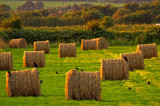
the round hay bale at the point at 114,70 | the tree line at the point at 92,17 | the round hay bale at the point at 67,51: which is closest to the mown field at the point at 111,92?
the round hay bale at the point at 114,70

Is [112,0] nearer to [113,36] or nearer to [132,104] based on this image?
[113,36]

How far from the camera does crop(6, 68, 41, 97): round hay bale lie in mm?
16952

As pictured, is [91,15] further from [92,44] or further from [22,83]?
[22,83]

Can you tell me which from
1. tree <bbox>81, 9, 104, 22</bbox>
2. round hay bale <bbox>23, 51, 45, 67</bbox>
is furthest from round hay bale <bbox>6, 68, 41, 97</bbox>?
tree <bbox>81, 9, 104, 22</bbox>

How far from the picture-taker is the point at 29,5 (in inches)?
7013

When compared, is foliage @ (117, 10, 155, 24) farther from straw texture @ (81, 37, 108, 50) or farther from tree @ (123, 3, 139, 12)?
straw texture @ (81, 37, 108, 50)

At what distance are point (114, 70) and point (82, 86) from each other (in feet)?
18.0

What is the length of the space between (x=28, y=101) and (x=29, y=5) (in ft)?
542

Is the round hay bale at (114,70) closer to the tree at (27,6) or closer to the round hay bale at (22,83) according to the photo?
the round hay bale at (22,83)

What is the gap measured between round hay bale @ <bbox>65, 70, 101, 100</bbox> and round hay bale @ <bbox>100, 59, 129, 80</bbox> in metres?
5.07

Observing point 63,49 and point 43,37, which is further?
point 43,37

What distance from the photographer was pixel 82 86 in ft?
53.4

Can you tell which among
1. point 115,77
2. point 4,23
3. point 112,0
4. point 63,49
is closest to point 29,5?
point 112,0

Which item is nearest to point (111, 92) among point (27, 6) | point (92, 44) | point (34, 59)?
point (34, 59)
